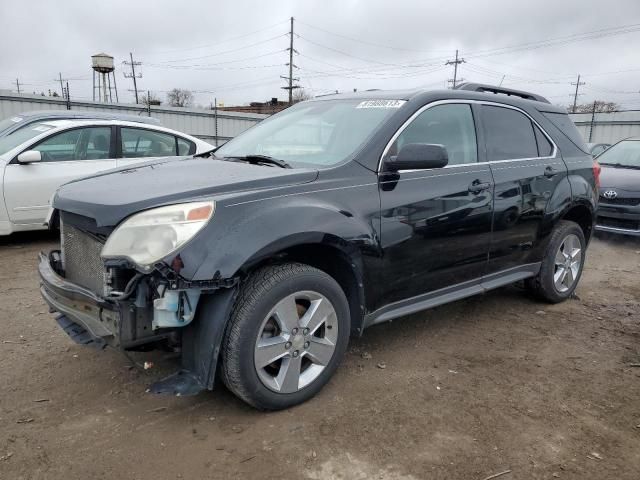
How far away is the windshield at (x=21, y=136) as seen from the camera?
6.21m

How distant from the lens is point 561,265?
4.78 m

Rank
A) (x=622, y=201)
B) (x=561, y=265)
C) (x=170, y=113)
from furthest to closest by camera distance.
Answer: (x=170, y=113) → (x=622, y=201) → (x=561, y=265)

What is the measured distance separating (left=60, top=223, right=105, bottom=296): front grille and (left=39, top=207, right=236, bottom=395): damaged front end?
0.01 metres

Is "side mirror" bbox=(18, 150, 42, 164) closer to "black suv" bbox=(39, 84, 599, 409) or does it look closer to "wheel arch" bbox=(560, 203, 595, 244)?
"black suv" bbox=(39, 84, 599, 409)

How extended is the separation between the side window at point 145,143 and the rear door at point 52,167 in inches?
7.0

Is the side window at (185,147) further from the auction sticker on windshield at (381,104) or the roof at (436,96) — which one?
the auction sticker on windshield at (381,104)

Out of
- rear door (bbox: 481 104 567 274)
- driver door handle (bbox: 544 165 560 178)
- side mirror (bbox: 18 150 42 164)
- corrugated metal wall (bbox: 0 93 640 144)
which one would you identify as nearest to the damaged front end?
rear door (bbox: 481 104 567 274)

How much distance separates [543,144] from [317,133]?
2.18 meters

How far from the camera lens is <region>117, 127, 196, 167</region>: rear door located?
22.4ft

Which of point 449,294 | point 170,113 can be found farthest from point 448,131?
point 170,113

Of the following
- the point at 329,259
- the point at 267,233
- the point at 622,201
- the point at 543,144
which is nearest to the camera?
the point at 267,233

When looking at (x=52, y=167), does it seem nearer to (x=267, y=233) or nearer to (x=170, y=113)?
(x=267, y=233)

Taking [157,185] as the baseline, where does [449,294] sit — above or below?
below

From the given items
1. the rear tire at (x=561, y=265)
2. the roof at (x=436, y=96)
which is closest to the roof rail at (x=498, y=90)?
the roof at (x=436, y=96)
